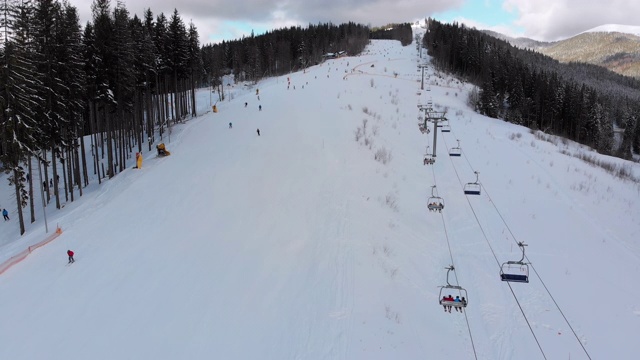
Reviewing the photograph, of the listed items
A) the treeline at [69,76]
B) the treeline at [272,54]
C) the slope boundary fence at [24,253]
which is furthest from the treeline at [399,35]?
the slope boundary fence at [24,253]

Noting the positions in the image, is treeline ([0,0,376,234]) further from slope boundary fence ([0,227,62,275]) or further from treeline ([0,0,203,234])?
slope boundary fence ([0,227,62,275])

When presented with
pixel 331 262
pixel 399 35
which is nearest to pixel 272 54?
pixel 399 35

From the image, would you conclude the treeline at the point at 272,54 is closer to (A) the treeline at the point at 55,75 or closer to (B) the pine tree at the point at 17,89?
(A) the treeline at the point at 55,75

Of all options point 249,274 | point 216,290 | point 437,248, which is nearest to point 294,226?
point 249,274

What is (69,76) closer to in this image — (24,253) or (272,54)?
(24,253)

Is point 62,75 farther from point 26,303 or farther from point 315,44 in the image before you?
point 315,44
